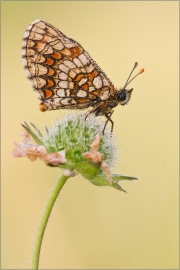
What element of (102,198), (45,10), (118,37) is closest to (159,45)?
(118,37)

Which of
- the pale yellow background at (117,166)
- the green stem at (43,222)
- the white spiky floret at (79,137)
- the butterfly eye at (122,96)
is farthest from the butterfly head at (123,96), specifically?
the pale yellow background at (117,166)

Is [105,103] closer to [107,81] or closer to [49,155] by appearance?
[107,81]

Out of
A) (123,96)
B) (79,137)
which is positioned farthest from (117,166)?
(79,137)

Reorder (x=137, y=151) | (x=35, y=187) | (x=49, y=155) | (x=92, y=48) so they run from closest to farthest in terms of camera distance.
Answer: (x=49, y=155)
(x=35, y=187)
(x=137, y=151)
(x=92, y=48)

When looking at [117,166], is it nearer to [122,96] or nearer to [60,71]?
[122,96]

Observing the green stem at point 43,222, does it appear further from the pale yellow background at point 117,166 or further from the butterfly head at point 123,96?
the pale yellow background at point 117,166

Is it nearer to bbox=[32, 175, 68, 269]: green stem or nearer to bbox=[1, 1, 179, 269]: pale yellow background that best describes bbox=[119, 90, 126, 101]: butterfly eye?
bbox=[32, 175, 68, 269]: green stem
